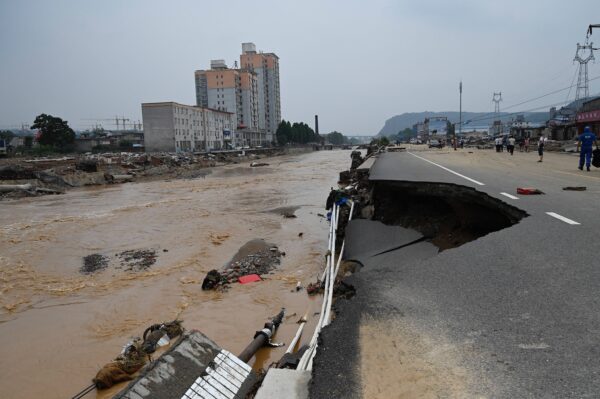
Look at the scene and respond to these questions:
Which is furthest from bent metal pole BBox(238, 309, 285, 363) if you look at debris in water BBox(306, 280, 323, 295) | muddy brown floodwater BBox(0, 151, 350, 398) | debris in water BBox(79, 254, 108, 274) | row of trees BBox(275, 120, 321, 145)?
row of trees BBox(275, 120, 321, 145)

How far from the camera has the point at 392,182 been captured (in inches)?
486

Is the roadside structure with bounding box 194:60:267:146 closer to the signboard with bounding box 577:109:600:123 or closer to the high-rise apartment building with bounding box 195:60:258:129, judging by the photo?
the high-rise apartment building with bounding box 195:60:258:129

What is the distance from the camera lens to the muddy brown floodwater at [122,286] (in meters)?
7.10

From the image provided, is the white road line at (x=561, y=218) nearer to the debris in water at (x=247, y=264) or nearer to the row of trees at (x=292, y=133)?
the debris in water at (x=247, y=264)

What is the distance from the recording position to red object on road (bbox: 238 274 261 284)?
999cm

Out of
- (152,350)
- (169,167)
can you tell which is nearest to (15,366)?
(152,350)

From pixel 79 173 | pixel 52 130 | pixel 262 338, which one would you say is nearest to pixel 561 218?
pixel 262 338

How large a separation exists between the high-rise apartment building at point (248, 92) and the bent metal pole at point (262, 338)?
121m

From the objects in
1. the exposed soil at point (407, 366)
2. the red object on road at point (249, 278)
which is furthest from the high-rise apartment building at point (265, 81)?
the exposed soil at point (407, 366)

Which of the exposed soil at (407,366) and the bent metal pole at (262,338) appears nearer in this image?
the exposed soil at (407,366)

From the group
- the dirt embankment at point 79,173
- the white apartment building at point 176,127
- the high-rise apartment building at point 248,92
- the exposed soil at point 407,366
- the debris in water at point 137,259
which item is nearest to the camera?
the exposed soil at point 407,366

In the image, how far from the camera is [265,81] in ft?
529

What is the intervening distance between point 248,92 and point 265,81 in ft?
79.0

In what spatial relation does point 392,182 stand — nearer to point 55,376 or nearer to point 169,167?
point 55,376
